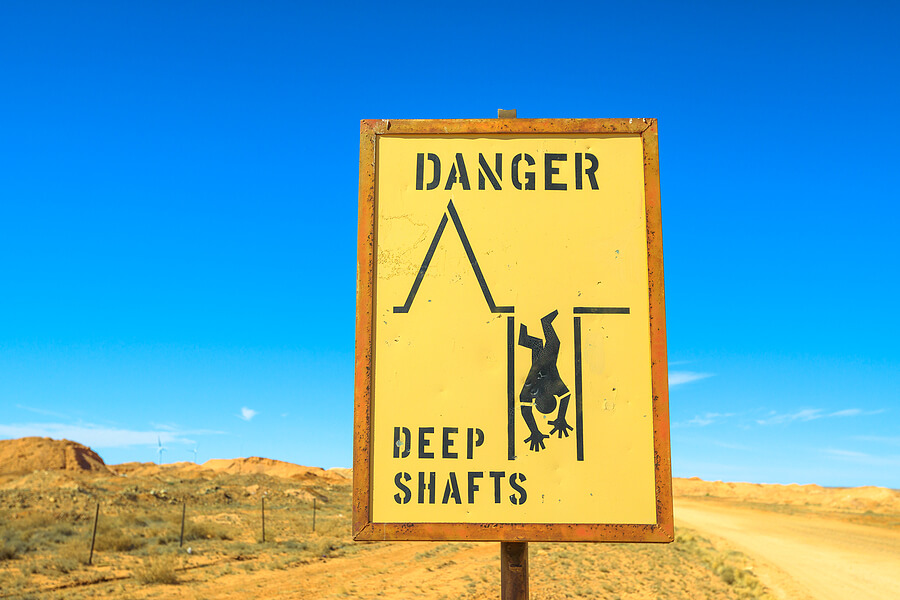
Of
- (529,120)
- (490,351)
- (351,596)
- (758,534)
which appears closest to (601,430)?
(490,351)

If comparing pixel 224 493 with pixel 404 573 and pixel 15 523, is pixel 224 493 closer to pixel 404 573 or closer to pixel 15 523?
pixel 15 523

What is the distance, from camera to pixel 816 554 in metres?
24.5

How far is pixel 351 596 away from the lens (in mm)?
14461

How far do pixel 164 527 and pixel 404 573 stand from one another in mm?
13837

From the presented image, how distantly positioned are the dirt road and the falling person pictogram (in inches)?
684

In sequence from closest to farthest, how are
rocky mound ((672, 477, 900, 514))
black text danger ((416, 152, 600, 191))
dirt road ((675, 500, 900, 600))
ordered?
black text danger ((416, 152, 600, 191)), dirt road ((675, 500, 900, 600)), rocky mound ((672, 477, 900, 514))

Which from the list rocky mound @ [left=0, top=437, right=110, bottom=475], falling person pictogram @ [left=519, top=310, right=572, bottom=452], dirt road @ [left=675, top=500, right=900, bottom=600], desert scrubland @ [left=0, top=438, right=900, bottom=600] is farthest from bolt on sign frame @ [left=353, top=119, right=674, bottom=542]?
rocky mound @ [left=0, top=437, right=110, bottom=475]

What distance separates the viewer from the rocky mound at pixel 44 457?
231 ft

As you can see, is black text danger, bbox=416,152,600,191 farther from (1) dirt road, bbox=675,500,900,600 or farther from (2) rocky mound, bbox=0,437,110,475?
(2) rocky mound, bbox=0,437,110,475

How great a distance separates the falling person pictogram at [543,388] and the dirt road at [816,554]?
17379 millimetres

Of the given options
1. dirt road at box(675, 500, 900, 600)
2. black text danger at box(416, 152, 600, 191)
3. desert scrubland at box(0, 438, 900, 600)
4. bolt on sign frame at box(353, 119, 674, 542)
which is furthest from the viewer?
dirt road at box(675, 500, 900, 600)

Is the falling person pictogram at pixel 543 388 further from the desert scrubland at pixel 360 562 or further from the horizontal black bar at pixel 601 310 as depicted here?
the desert scrubland at pixel 360 562

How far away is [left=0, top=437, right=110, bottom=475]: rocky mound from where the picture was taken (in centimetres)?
7050

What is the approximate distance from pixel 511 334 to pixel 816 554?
27351mm
